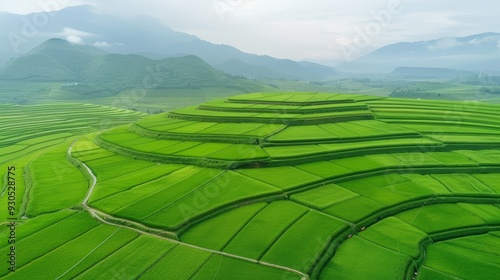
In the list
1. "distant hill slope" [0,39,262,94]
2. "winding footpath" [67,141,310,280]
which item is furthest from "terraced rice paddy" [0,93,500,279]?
"distant hill slope" [0,39,262,94]

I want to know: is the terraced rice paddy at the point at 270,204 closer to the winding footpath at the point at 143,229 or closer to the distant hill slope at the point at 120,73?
the winding footpath at the point at 143,229

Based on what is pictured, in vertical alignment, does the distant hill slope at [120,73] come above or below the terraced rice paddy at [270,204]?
above

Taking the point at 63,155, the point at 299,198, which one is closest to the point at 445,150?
the point at 299,198

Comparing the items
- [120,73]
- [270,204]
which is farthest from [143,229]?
[120,73]

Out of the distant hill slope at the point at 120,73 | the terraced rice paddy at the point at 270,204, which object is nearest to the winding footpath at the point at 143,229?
the terraced rice paddy at the point at 270,204

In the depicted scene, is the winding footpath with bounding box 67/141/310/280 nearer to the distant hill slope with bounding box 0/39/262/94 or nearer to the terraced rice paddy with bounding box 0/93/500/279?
the terraced rice paddy with bounding box 0/93/500/279
